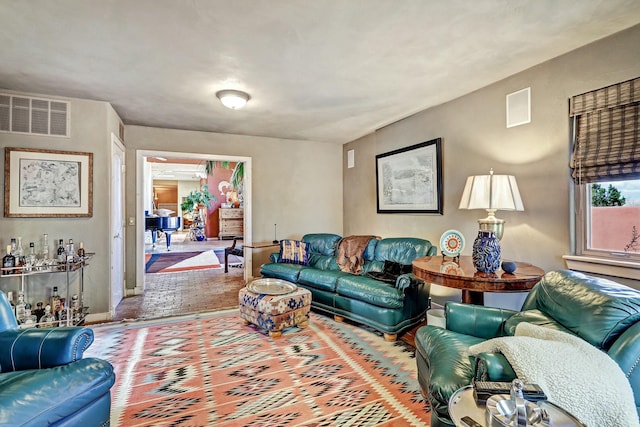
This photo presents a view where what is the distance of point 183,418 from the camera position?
190cm

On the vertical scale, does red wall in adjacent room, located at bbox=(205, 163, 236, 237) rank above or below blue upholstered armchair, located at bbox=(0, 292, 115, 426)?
above

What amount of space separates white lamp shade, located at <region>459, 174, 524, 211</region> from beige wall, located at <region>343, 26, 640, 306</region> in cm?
34

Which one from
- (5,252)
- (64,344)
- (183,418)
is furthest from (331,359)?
(5,252)

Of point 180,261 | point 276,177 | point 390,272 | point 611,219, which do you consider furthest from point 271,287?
point 180,261

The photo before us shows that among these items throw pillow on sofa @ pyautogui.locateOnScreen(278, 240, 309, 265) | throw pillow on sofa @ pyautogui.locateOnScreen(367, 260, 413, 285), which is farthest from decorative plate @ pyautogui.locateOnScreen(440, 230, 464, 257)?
throw pillow on sofa @ pyautogui.locateOnScreen(278, 240, 309, 265)

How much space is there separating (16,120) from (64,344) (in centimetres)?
314

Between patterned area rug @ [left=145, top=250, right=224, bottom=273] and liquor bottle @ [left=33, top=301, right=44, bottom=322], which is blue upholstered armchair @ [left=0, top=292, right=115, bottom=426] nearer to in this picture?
liquor bottle @ [left=33, top=301, right=44, bottom=322]

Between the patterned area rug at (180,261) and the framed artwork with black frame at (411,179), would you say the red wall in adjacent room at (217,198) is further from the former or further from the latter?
the framed artwork with black frame at (411,179)

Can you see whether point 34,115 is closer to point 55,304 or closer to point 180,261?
point 55,304

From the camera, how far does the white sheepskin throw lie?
44.1 inches

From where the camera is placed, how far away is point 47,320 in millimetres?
3227

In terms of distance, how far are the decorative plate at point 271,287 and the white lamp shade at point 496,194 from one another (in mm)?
2066

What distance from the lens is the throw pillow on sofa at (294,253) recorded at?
464 cm

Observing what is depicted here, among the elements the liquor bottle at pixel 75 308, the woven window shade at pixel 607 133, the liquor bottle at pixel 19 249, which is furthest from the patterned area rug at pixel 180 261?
the woven window shade at pixel 607 133
